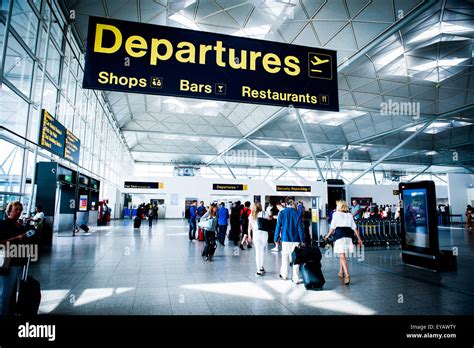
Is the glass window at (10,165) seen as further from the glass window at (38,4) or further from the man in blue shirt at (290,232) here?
the man in blue shirt at (290,232)

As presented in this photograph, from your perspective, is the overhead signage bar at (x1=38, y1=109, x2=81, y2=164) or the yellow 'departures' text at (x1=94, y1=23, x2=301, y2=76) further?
the overhead signage bar at (x1=38, y1=109, x2=81, y2=164)

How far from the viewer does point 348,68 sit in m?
16.2

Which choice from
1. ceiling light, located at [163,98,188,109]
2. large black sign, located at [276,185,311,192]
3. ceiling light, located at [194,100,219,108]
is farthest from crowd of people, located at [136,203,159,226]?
large black sign, located at [276,185,311,192]

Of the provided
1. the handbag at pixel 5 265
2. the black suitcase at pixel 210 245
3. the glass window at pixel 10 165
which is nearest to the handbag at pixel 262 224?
the black suitcase at pixel 210 245

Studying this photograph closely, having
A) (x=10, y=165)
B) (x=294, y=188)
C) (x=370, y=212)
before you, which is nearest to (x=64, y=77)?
(x=10, y=165)

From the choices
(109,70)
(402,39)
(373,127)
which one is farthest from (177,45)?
(373,127)

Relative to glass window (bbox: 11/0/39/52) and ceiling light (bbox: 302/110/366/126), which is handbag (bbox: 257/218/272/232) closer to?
glass window (bbox: 11/0/39/52)

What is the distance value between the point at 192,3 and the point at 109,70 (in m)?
10.3

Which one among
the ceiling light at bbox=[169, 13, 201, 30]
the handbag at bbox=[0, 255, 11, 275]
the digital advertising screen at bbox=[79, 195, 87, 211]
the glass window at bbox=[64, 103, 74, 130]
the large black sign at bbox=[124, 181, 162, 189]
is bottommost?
the handbag at bbox=[0, 255, 11, 275]

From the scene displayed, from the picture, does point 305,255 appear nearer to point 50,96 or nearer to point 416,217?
point 416,217

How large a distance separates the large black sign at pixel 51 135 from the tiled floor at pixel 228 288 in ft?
11.7

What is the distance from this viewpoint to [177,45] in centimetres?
415

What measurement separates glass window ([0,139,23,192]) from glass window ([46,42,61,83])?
4.22 m

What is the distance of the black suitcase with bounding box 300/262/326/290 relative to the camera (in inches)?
193
